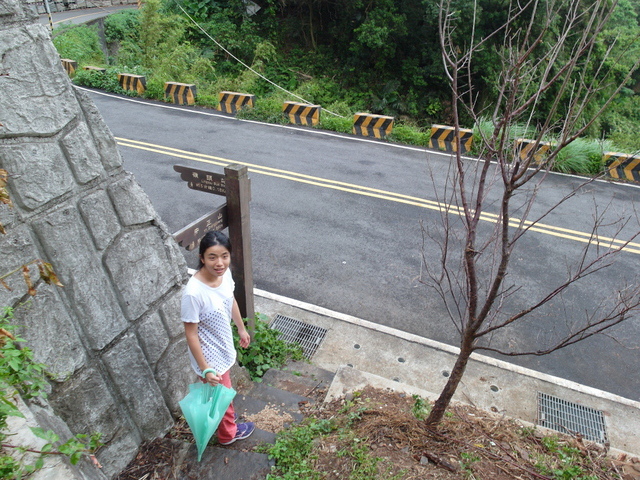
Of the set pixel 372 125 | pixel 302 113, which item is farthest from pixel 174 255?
pixel 302 113

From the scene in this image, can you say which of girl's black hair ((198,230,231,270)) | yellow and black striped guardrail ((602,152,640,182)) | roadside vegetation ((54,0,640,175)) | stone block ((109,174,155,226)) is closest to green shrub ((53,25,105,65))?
roadside vegetation ((54,0,640,175))

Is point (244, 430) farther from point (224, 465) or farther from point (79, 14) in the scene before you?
point (79, 14)

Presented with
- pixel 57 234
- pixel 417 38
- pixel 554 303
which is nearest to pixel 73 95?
pixel 57 234

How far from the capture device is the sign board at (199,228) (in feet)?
11.3

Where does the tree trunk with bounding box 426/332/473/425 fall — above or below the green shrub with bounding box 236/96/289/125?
above

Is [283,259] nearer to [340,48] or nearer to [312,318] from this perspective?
[312,318]

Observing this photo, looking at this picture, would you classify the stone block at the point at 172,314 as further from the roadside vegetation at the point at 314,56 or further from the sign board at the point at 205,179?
the roadside vegetation at the point at 314,56

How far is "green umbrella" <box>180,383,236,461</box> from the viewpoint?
→ 2744mm

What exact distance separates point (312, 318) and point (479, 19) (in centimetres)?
1299

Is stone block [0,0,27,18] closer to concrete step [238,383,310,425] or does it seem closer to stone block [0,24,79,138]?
stone block [0,24,79,138]

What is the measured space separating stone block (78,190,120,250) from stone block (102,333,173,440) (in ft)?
1.93

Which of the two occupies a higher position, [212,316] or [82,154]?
[82,154]

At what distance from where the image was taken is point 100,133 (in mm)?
2531

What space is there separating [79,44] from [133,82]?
296 inches
